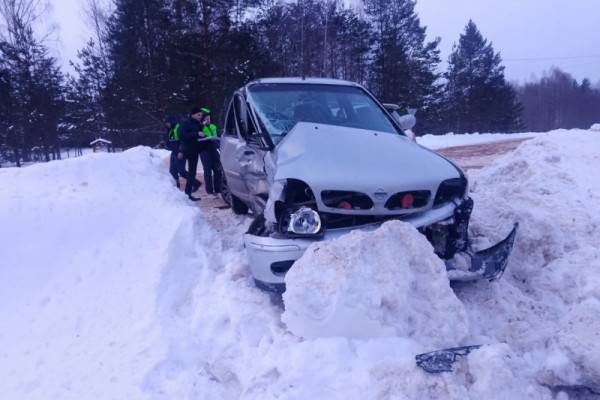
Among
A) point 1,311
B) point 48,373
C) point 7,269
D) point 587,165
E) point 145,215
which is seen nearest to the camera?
point 48,373

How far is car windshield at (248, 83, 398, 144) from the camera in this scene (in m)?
4.82

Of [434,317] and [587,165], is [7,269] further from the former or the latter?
[587,165]

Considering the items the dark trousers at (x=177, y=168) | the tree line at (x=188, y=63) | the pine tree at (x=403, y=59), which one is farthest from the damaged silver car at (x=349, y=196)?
the pine tree at (x=403, y=59)

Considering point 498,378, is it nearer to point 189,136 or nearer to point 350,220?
point 350,220

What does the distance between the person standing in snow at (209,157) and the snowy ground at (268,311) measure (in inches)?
128

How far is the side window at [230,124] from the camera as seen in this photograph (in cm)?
609

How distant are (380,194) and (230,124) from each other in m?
3.43

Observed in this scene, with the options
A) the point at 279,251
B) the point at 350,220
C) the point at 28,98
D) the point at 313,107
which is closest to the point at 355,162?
the point at 350,220

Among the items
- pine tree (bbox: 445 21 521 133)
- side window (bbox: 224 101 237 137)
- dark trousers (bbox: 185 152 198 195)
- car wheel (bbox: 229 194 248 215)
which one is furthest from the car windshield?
pine tree (bbox: 445 21 521 133)

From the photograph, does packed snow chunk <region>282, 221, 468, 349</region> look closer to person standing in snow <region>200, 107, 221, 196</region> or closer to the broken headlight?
the broken headlight

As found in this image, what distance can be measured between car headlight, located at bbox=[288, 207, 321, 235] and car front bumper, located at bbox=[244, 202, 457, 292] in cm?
7

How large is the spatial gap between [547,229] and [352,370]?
2676 millimetres

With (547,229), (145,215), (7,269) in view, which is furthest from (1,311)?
(547,229)

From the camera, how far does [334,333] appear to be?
2916 millimetres
